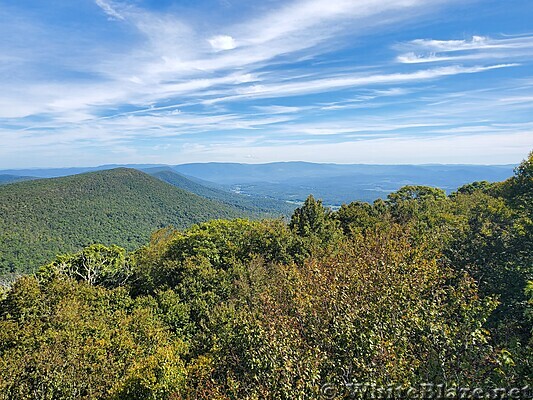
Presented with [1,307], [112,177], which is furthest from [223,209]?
[1,307]

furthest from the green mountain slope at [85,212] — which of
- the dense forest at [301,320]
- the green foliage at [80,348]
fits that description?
the dense forest at [301,320]

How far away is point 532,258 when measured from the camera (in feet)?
48.0

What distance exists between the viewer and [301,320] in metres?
8.55

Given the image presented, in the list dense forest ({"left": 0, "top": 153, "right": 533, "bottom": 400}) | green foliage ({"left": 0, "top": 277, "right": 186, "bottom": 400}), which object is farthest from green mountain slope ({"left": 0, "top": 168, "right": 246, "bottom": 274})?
dense forest ({"left": 0, "top": 153, "right": 533, "bottom": 400})

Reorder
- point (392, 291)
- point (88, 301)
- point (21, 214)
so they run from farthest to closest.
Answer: point (21, 214)
point (88, 301)
point (392, 291)

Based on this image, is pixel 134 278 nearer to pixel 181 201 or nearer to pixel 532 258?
pixel 532 258

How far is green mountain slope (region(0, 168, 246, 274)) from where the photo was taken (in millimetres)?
105312

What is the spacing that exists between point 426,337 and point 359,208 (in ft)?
91.0

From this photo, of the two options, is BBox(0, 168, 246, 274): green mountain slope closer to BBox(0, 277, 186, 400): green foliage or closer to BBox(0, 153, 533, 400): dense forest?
BBox(0, 277, 186, 400): green foliage

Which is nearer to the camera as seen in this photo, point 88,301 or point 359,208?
point 88,301

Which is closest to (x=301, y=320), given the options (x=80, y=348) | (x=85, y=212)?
(x=80, y=348)

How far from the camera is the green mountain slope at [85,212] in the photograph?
105 meters

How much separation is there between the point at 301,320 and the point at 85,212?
481ft

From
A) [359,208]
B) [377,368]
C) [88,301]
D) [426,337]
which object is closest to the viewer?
[377,368]
